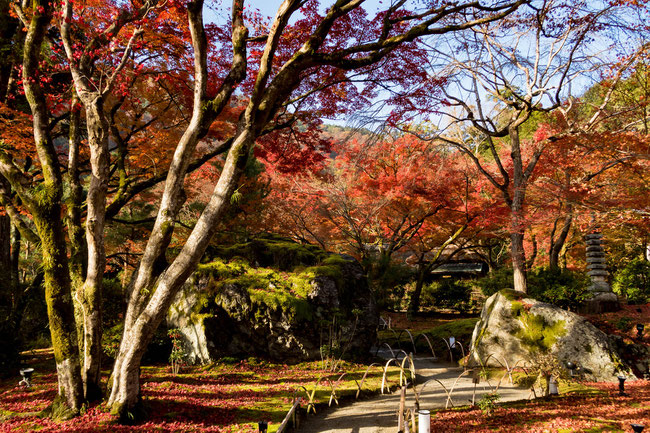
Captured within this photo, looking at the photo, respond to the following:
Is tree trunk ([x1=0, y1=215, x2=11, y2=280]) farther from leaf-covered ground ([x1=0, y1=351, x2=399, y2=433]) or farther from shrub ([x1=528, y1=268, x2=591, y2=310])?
shrub ([x1=528, y1=268, x2=591, y2=310])

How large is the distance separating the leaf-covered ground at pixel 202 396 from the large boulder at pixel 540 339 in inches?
93.8

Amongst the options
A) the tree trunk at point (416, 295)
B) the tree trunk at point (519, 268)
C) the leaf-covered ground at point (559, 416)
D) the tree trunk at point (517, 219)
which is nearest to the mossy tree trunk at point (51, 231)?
the leaf-covered ground at point (559, 416)

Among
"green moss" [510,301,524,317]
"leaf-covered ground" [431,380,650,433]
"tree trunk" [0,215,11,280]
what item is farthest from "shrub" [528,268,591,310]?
"tree trunk" [0,215,11,280]

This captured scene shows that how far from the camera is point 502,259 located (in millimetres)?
19656

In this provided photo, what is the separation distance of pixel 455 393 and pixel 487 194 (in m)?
10.0

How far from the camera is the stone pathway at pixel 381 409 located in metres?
4.84

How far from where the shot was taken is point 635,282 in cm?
1318

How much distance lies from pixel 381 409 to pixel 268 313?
304 centimetres

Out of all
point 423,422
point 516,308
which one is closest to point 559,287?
point 516,308

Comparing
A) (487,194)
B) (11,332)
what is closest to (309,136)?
(11,332)

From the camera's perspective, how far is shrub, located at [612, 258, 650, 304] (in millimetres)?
12633

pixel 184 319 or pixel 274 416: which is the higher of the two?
pixel 184 319

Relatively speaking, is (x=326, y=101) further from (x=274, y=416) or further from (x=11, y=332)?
(x=11, y=332)

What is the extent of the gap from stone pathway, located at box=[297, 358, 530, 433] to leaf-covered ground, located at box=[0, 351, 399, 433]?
1.09 feet
